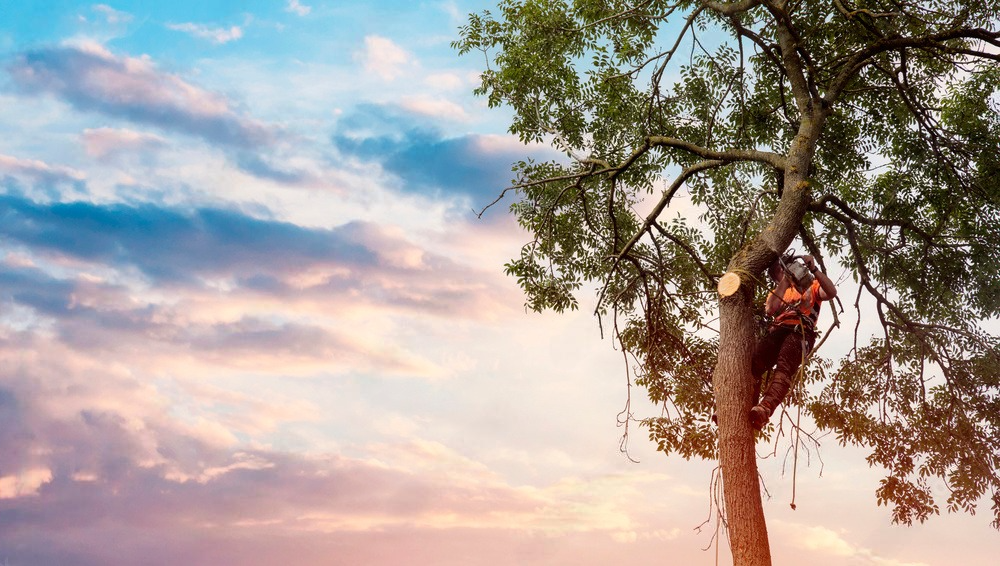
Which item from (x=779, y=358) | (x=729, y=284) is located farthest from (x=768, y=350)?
(x=729, y=284)

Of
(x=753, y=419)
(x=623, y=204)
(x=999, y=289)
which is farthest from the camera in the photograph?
(x=623, y=204)

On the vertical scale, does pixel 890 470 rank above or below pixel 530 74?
below

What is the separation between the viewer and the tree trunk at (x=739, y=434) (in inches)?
289

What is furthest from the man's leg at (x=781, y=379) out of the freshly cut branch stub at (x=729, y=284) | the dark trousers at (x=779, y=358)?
the freshly cut branch stub at (x=729, y=284)

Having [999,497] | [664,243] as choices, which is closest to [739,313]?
[664,243]

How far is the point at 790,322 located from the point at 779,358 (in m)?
0.40

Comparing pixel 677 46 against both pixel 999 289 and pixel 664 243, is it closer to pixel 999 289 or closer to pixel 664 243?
pixel 664 243

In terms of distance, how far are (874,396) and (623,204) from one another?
4.33 m

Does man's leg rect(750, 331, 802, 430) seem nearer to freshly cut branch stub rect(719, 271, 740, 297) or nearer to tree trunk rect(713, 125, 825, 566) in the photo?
tree trunk rect(713, 125, 825, 566)

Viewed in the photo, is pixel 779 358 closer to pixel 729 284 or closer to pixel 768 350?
pixel 768 350

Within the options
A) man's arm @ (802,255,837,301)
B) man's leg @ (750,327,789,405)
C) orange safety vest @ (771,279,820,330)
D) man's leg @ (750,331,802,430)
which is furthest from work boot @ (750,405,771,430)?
man's arm @ (802,255,837,301)

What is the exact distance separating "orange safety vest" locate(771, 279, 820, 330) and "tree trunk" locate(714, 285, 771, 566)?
367 mm

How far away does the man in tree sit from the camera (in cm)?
812

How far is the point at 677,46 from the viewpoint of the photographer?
10516mm
